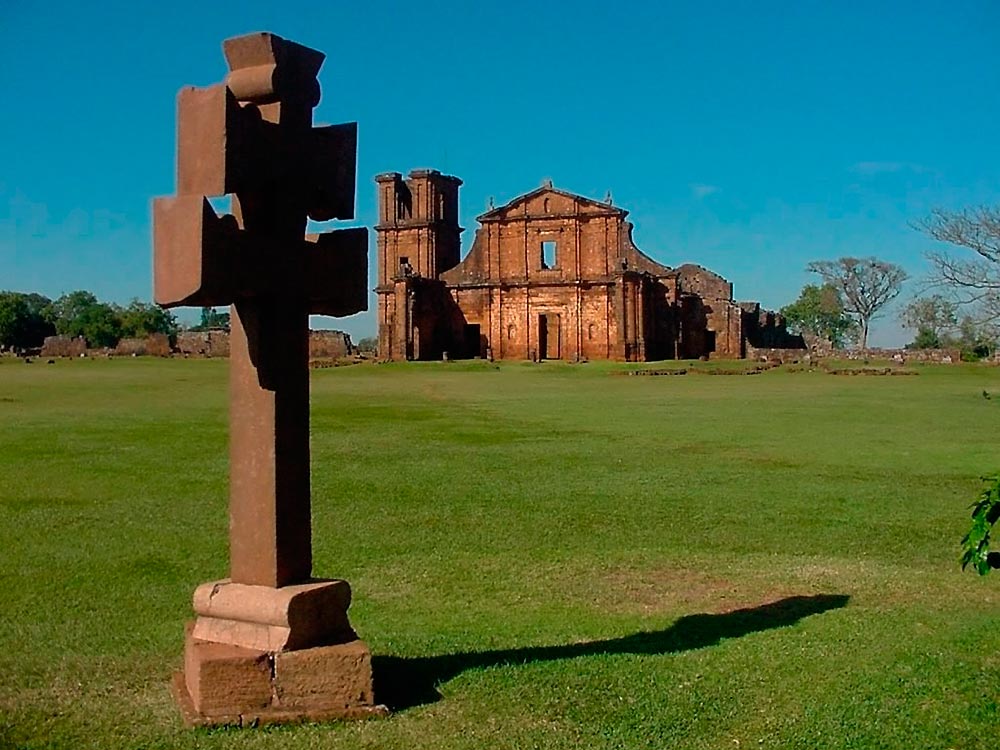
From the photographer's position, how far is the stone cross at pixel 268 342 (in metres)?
4.20

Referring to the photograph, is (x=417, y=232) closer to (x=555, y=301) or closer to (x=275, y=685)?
(x=555, y=301)

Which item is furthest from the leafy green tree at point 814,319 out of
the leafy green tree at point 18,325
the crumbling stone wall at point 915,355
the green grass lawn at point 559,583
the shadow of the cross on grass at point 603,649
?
the shadow of the cross on grass at point 603,649

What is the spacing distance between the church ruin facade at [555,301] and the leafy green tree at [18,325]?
39.2 m

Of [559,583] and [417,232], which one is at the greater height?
[417,232]

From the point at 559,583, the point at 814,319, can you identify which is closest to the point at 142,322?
the point at 814,319

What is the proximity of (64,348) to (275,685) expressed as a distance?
63.5 meters

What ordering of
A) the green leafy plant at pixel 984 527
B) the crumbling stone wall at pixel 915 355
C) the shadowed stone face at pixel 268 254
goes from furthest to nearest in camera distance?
the crumbling stone wall at pixel 915 355 → the shadowed stone face at pixel 268 254 → the green leafy plant at pixel 984 527

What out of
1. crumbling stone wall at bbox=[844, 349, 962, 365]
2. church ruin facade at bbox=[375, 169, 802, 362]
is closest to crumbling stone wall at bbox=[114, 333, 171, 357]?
church ruin facade at bbox=[375, 169, 802, 362]

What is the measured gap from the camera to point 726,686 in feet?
15.7

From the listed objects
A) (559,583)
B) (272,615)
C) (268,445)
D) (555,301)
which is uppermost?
(555,301)

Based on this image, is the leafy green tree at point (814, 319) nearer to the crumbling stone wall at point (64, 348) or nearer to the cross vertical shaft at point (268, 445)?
the crumbling stone wall at point (64, 348)

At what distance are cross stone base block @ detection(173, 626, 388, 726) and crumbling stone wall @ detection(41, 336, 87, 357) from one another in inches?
2409

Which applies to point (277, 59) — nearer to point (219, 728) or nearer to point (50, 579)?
point (219, 728)

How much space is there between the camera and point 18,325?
87.1m
